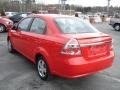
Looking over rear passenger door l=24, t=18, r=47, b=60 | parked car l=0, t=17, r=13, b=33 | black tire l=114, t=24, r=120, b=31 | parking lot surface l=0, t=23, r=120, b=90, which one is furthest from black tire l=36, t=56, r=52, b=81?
black tire l=114, t=24, r=120, b=31

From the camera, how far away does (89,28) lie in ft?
19.9

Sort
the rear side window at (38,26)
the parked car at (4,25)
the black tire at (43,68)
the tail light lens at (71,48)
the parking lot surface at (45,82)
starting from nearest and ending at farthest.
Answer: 1. the tail light lens at (71,48)
2. the parking lot surface at (45,82)
3. the black tire at (43,68)
4. the rear side window at (38,26)
5. the parked car at (4,25)

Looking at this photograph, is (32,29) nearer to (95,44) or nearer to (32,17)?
(32,17)

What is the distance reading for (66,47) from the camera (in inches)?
193

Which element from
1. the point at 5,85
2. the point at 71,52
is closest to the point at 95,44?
the point at 71,52

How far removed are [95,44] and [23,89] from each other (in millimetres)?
1862

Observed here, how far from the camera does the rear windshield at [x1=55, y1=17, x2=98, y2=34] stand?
5.62 meters

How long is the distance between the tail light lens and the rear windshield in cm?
62

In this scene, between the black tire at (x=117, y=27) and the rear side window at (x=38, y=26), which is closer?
the rear side window at (x=38, y=26)

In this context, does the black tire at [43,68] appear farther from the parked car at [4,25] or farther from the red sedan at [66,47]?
the parked car at [4,25]

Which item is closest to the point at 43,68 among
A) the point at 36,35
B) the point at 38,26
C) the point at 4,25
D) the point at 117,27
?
the point at 36,35

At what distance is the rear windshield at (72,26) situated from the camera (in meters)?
5.62

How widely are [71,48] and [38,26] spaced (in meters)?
1.57

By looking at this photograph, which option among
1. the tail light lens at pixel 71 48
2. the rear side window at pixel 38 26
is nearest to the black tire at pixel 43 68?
the rear side window at pixel 38 26
